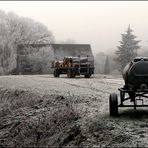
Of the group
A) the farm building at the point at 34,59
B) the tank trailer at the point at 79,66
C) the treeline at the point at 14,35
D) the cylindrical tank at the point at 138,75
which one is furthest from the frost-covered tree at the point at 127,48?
the cylindrical tank at the point at 138,75

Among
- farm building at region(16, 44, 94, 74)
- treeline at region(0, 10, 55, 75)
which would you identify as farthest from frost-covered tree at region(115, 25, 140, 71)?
treeline at region(0, 10, 55, 75)

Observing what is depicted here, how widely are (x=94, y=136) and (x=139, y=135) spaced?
3.81ft

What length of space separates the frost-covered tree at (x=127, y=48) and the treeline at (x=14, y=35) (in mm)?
19478

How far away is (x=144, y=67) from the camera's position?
14102mm

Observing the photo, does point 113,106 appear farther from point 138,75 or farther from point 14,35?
point 14,35

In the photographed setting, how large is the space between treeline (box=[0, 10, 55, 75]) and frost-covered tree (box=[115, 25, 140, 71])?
19.5 meters

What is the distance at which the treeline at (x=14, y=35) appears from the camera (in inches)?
3312

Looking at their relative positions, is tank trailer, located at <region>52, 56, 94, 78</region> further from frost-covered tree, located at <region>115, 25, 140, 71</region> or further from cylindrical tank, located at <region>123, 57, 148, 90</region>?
frost-covered tree, located at <region>115, 25, 140, 71</region>

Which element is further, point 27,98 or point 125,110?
point 27,98

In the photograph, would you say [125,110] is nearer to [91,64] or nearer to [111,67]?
[91,64]

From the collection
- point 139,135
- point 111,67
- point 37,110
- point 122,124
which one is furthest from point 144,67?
point 111,67

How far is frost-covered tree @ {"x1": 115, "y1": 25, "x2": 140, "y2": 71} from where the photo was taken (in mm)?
A: 84188

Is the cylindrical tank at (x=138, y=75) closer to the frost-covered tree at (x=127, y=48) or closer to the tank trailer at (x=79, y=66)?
the tank trailer at (x=79, y=66)

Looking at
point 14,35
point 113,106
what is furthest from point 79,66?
point 14,35
